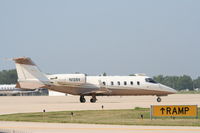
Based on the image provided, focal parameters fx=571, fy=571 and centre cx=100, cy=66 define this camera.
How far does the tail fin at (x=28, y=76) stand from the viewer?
206 ft

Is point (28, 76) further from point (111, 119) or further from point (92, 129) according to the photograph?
point (92, 129)

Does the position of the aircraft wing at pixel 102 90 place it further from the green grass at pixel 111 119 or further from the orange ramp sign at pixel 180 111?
the orange ramp sign at pixel 180 111

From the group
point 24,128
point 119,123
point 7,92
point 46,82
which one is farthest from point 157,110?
point 7,92

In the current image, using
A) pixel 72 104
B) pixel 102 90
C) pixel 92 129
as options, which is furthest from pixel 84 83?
pixel 92 129

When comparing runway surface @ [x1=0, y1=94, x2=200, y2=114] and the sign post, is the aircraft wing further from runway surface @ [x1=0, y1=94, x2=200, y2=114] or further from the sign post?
the sign post

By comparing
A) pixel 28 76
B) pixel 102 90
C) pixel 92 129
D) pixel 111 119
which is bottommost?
pixel 92 129

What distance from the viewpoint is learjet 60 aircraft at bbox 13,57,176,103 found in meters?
63.0

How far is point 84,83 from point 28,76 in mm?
6535

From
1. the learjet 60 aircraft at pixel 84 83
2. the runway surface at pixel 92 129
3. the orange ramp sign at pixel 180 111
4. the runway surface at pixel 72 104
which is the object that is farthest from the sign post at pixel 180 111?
the learjet 60 aircraft at pixel 84 83

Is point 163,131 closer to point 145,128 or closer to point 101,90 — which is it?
point 145,128

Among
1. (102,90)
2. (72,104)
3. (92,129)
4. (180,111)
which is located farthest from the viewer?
(102,90)

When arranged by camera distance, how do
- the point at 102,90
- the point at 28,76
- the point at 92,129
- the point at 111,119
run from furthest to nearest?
the point at 102,90 → the point at 28,76 → the point at 111,119 → the point at 92,129

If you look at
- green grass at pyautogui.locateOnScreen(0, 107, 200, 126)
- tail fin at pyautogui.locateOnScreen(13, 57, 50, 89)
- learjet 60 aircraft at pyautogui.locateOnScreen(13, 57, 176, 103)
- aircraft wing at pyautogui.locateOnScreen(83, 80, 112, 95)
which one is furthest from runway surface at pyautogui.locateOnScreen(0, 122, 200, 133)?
aircraft wing at pyautogui.locateOnScreen(83, 80, 112, 95)

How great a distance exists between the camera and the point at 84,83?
214ft
